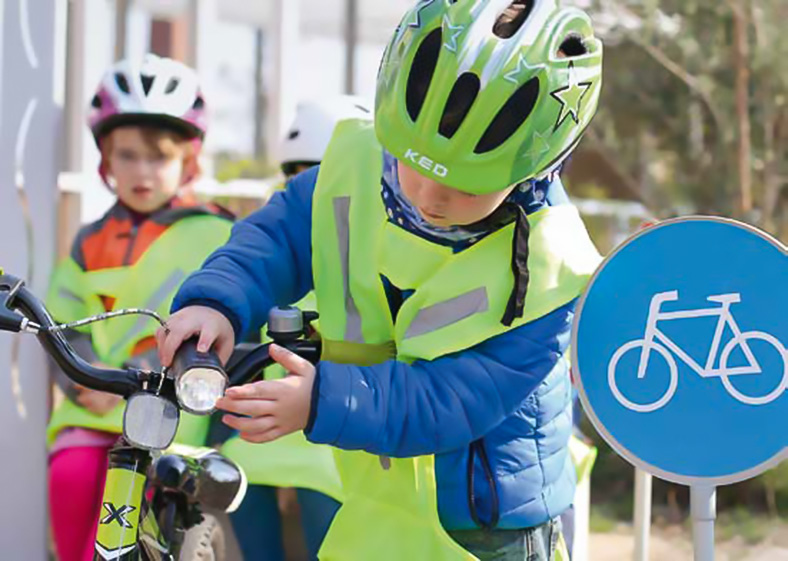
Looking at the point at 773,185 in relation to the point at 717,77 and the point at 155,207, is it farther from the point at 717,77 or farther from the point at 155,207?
the point at 155,207

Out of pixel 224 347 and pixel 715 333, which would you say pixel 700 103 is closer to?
pixel 715 333

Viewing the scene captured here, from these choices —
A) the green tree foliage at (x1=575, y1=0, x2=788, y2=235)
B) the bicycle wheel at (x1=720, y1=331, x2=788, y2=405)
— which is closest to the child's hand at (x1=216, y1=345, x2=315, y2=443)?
the bicycle wheel at (x1=720, y1=331, x2=788, y2=405)

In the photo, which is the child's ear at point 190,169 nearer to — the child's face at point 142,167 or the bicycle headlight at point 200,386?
the child's face at point 142,167

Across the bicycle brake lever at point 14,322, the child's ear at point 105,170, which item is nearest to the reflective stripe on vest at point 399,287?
the bicycle brake lever at point 14,322

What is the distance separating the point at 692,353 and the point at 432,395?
62 cm

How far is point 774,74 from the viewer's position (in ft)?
28.9

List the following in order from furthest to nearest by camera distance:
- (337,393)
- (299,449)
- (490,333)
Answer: (299,449) → (490,333) → (337,393)

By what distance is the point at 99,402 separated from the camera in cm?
430

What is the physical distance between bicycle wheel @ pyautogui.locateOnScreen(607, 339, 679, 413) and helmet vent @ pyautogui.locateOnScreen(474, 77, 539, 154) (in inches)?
23.0

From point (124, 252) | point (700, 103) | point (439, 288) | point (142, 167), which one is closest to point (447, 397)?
point (439, 288)

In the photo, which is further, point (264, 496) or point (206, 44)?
point (206, 44)

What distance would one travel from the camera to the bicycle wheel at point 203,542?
312 centimetres

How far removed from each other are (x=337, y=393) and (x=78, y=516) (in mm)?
2396

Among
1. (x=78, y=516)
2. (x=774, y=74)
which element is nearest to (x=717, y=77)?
(x=774, y=74)
